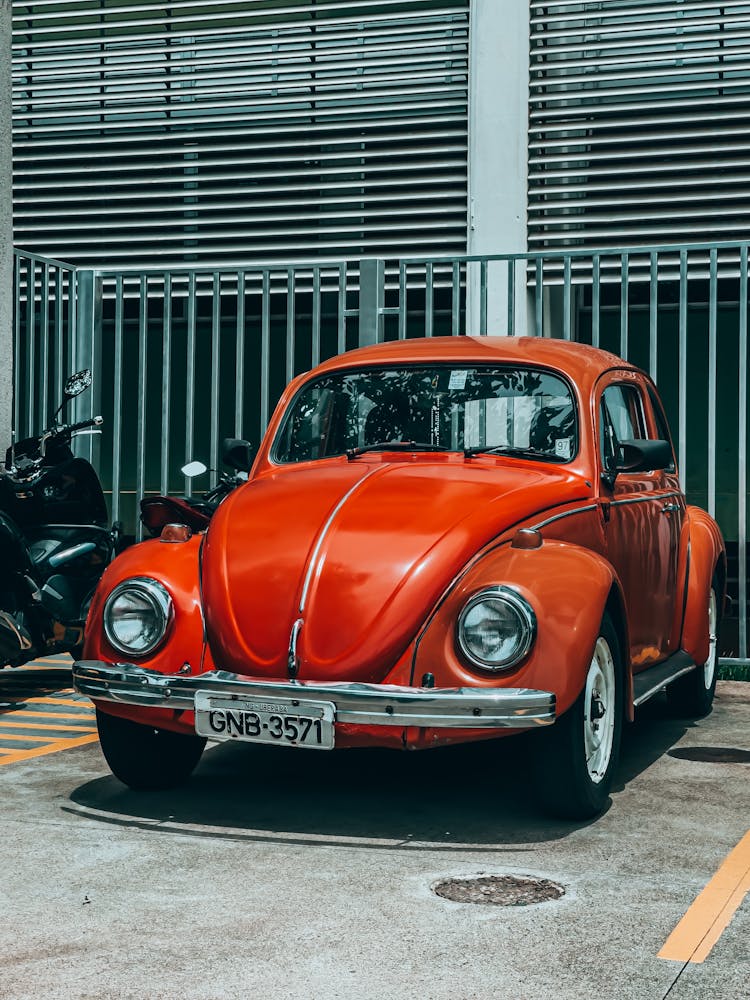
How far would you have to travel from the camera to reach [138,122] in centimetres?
Result: 1237

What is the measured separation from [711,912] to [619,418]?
2.90 m

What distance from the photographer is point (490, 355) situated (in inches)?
235

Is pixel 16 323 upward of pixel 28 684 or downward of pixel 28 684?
upward

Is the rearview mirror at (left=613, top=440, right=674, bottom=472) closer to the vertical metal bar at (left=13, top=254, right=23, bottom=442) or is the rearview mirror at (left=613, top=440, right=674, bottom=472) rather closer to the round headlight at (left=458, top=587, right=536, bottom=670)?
the round headlight at (left=458, top=587, right=536, bottom=670)

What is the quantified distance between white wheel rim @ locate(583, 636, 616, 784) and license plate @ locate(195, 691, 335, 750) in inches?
39.2

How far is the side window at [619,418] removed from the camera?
5.89 m

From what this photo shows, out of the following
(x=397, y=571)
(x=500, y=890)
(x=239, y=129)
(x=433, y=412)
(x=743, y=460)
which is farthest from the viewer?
(x=239, y=129)

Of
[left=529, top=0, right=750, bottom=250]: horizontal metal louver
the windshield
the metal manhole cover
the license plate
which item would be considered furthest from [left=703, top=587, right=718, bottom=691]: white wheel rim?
[left=529, top=0, right=750, bottom=250]: horizontal metal louver

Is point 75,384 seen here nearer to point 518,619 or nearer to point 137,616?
point 137,616

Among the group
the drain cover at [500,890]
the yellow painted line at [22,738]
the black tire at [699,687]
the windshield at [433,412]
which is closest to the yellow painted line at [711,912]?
the drain cover at [500,890]

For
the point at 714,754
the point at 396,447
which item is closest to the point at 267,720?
the point at 396,447

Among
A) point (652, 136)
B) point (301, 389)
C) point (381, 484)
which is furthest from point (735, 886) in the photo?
point (652, 136)

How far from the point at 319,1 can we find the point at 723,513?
5.84 meters

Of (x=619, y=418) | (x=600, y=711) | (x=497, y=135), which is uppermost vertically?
(x=497, y=135)
